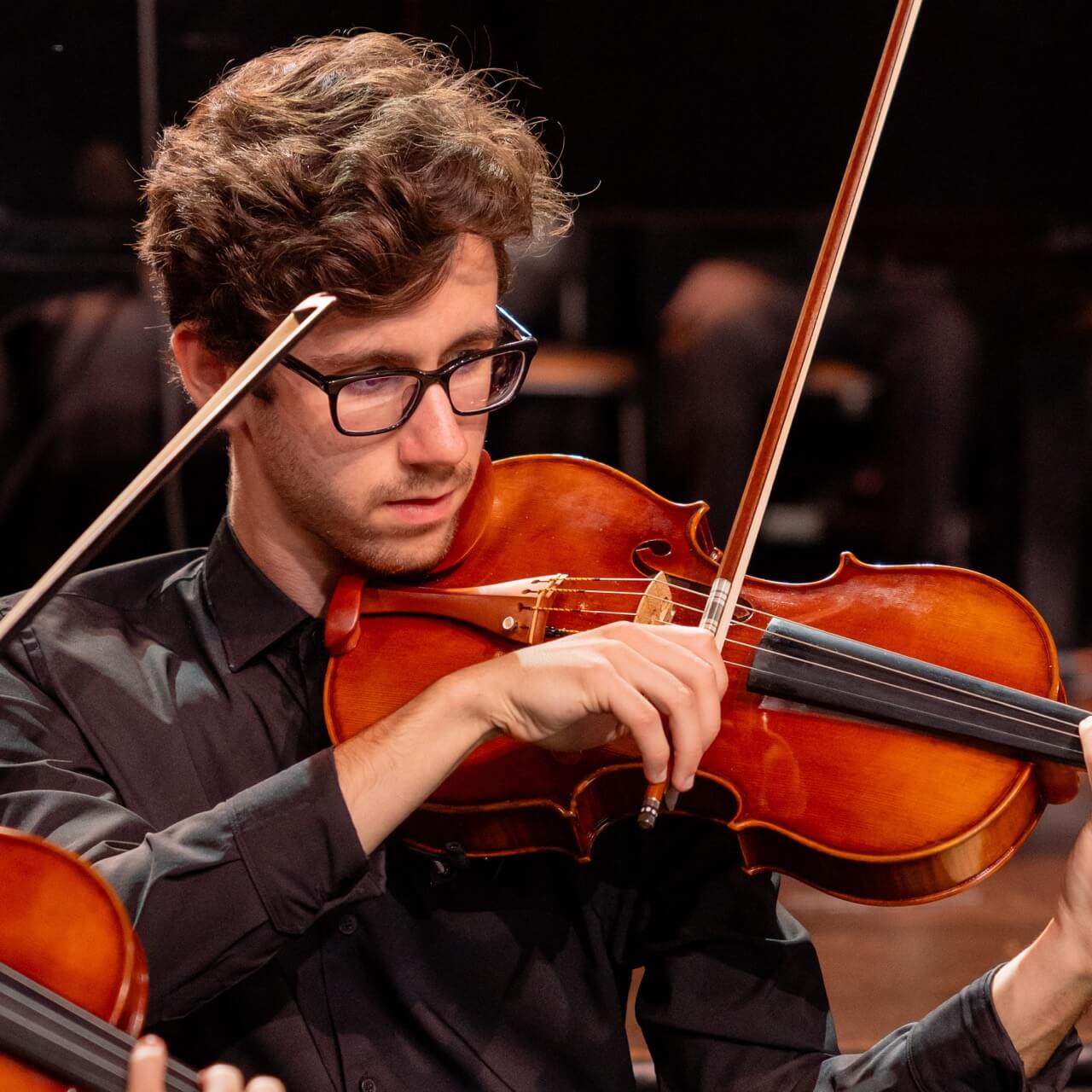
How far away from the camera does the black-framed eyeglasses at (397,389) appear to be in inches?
45.6

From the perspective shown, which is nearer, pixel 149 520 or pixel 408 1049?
pixel 408 1049

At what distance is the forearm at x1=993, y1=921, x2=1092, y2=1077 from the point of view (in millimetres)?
1018

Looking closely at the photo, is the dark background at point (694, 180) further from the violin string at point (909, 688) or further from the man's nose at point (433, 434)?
the violin string at point (909, 688)

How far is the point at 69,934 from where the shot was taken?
0.78 meters

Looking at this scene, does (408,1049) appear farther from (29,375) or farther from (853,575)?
(29,375)

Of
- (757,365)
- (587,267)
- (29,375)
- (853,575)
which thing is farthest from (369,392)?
(757,365)

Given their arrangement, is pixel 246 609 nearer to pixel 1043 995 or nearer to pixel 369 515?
pixel 369 515

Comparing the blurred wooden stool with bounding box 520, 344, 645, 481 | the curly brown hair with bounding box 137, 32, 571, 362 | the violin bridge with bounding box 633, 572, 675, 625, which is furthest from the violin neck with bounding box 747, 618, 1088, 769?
the blurred wooden stool with bounding box 520, 344, 645, 481

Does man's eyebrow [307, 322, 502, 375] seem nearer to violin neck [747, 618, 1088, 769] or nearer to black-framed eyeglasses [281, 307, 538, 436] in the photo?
black-framed eyeglasses [281, 307, 538, 436]

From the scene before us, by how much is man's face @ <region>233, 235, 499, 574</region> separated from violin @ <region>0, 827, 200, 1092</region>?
1.59 feet

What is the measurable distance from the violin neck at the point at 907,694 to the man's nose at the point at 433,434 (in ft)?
1.09

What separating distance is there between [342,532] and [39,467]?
188 centimetres

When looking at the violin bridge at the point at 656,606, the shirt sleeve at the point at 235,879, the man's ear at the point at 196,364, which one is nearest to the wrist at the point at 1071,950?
the violin bridge at the point at 656,606

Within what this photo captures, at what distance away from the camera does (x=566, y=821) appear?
1.11 metres
